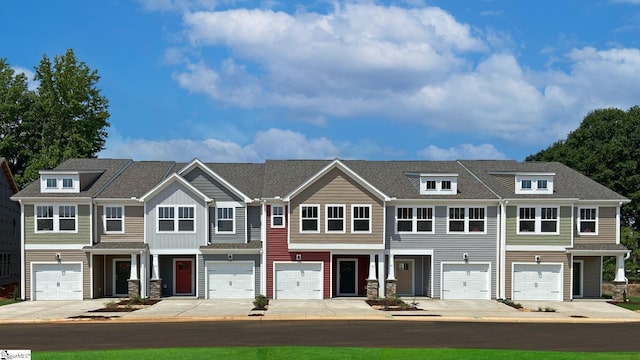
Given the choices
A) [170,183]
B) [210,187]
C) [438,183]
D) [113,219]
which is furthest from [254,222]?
[438,183]

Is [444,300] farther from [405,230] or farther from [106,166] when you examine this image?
[106,166]

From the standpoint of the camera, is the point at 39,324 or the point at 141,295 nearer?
the point at 39,324

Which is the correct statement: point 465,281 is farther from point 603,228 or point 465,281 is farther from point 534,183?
point 603,228

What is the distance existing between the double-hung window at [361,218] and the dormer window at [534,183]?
919 centimetres

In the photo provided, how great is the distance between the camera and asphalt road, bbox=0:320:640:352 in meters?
22.2

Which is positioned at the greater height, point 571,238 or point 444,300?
point 571,238

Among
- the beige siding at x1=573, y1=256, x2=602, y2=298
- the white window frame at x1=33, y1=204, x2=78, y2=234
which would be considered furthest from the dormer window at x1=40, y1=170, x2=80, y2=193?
the beige siding at x1=573, y1=256, x2=602, y2=298

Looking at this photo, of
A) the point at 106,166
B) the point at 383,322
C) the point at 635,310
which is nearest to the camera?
the point at 383,322

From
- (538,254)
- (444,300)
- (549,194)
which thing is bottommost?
(444,300)

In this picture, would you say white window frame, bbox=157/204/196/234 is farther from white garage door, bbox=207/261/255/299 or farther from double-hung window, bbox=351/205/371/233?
double-hung window, bbox=351/205/371/233

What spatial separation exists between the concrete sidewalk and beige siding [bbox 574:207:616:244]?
12.4 ft

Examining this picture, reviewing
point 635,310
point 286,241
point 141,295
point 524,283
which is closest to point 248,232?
point 286,241

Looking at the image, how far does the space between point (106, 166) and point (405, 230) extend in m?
20.3

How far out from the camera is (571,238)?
38219 millimetres
